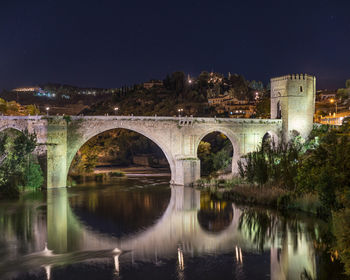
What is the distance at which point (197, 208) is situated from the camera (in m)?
23.5

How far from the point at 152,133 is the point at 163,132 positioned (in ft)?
2.79

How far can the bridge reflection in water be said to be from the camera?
14.0 meters

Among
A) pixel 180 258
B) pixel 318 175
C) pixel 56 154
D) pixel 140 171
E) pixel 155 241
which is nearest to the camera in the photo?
pixel 180 258

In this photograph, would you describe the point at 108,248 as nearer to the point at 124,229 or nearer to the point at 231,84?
the point at 124,229

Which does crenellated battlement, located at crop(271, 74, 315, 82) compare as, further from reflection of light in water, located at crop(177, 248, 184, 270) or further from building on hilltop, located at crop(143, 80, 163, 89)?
building on hilltop, located at crop(143, 80, 163, 89)

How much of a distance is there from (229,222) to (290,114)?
20.4 metres

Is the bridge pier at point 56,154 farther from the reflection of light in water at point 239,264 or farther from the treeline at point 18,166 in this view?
the reflection of light in water at point 239,264

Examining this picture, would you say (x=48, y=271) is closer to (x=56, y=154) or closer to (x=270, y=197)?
(x=270, y=197)

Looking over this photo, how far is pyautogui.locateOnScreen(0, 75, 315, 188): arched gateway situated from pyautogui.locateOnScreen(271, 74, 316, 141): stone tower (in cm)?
9

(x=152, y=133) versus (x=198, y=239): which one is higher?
(x=152, y=133)

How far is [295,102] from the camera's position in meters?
37.7

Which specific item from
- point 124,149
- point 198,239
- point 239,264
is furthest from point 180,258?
point 124,149

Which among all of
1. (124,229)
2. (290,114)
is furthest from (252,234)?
(290,114)

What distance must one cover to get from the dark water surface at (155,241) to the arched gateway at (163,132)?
16.1ft
